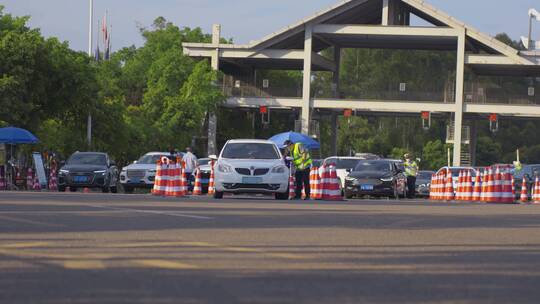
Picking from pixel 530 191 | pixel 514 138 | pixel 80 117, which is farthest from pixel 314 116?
pixel 514 138

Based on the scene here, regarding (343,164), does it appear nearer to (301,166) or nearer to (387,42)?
(301,166)

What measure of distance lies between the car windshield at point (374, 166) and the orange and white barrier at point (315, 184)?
6.33 meters

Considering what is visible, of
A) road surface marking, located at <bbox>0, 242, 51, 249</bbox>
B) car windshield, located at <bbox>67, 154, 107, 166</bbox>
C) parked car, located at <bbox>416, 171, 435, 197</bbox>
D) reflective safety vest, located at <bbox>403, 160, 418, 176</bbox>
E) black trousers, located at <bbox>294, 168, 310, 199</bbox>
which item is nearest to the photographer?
road surface marking, located at <bbox>0, 242, 51, 249</bbox>

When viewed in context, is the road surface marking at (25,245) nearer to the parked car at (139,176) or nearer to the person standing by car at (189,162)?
the person standing by car at (189,162)

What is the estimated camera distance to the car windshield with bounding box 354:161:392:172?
140 ft

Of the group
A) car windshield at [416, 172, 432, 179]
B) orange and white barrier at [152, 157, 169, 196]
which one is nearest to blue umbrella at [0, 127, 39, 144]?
orange and white barrier at [152, 157, 169, 196]

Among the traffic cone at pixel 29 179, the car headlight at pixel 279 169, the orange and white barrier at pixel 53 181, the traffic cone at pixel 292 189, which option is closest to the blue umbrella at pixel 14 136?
the traffic cone at pixel 29 179

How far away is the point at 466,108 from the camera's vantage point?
69.6 m

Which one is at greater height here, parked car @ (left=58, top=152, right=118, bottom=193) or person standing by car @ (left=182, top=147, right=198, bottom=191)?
person standing by car @ (left=182, top=147, right=198, bottom=191)

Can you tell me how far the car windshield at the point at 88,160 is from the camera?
138 feet

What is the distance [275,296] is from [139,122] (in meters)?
58.8

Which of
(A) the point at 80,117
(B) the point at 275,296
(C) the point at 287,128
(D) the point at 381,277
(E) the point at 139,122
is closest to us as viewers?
(B) the point at 275,296

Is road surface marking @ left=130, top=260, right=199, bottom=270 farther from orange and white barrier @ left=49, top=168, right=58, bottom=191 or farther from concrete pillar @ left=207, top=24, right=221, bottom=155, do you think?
concrete pillar @ left=207, top=24, right=221, bottom=155

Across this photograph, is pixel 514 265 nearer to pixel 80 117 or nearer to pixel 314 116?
pixel 80 117
